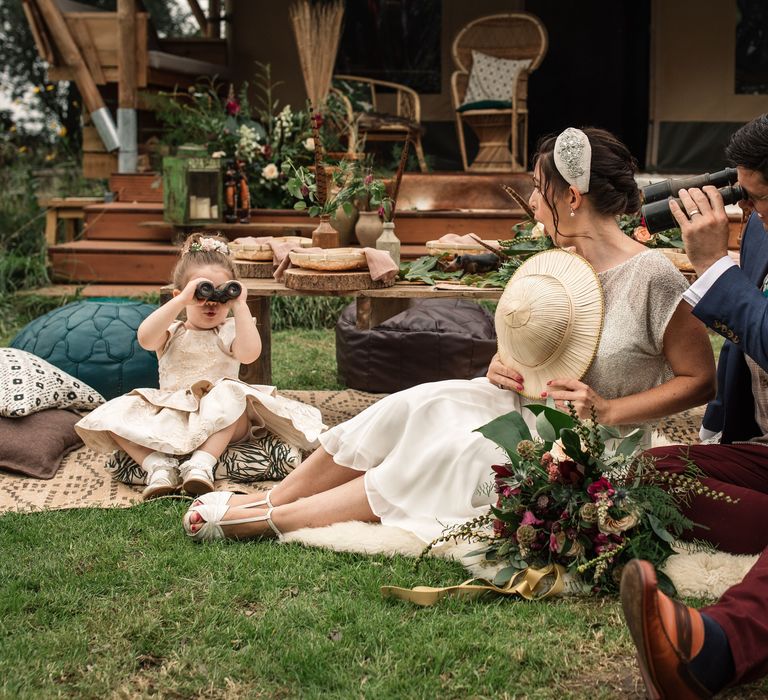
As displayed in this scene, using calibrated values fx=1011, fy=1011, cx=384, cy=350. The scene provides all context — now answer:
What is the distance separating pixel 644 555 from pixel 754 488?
386 mm

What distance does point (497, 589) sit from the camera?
2715 mm

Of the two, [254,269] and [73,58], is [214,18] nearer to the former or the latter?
[73,58]

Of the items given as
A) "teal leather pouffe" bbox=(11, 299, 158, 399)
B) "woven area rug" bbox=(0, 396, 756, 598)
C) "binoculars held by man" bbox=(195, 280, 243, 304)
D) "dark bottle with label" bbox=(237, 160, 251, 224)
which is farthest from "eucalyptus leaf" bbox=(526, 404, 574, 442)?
"dark bottle with label" bbox=(237, 160, 251, 224)

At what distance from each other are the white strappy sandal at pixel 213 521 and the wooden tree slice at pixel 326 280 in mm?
1396

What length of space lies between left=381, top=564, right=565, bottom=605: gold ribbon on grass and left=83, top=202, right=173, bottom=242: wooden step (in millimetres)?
6195

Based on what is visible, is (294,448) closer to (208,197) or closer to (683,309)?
(683,309)

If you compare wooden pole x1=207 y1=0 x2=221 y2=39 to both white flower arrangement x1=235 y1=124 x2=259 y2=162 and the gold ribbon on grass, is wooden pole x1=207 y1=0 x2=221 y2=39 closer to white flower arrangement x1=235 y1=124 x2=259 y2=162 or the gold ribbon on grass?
white flower arrangement x1=235 y1=124 x2=259 y2=162

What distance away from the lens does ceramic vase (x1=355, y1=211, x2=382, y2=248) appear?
4875mm

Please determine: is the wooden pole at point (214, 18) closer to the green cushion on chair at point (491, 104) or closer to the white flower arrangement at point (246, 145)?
the white flower arrangement at point (246, 145)

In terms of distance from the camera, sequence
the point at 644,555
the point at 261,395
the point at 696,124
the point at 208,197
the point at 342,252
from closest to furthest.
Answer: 1. the point at 644,555
2. the point at 261,395
3. the point at 342,252
4. the point at 208,197
5. the point at 696,124

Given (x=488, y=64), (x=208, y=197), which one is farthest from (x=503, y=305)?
(x=488, y=64)

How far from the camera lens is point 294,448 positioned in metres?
4.15

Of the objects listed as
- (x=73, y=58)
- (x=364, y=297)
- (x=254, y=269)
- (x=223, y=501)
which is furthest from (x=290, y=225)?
(x=223, y=501)

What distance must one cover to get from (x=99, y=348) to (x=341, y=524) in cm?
235
